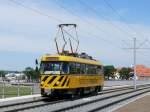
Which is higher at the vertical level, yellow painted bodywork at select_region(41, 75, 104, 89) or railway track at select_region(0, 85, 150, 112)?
yellow painted bodywork at select_region(41, 75, 104, 89)

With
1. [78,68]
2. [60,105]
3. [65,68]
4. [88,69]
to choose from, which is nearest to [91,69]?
[88,69]

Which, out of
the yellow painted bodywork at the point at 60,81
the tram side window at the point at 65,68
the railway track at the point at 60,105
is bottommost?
the railway track at the point at 60,105

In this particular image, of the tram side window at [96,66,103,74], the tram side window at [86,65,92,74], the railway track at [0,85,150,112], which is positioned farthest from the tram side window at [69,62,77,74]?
the tram side window at [96,66,103,74]

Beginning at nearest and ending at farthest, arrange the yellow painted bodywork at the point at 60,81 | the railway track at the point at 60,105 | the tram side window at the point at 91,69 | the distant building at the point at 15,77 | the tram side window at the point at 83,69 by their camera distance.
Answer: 1. the railway track at the point at 60,105
2. the yellow painted bodywork at the point at 60,81
3. the tram side window at the point at 83,69
4. the tram side window at the point at 91,69
5. the distant building at the point at 15,77

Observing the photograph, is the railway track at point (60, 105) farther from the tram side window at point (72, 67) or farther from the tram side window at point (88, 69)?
the tram side window at point (88, 69)

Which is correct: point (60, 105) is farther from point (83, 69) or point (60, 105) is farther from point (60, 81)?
point (83, 69)

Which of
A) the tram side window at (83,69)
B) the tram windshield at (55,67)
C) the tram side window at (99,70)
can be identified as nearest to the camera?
the tram windshield at (55,67)

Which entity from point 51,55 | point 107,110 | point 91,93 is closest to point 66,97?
point 51,55

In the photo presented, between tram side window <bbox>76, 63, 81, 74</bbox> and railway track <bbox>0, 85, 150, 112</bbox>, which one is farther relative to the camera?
tram side window <bbox>76, 63, 81, 74</bbox>

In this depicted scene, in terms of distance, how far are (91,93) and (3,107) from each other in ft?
61.1

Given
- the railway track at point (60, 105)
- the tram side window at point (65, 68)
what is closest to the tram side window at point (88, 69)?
the railway track at point (60, 105)

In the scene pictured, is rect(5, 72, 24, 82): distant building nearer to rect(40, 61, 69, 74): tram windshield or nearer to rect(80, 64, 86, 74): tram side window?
rect(80, 64, 86, 74): tram side window

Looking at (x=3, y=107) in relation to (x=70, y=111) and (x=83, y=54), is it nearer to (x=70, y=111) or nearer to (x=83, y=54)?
(x=70, y=111)

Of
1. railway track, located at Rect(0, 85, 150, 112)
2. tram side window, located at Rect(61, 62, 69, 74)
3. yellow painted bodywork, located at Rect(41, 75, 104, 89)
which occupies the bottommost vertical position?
railway track, located at Rect(0, 85, 150, 112)
